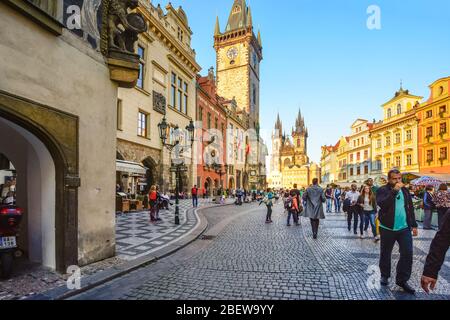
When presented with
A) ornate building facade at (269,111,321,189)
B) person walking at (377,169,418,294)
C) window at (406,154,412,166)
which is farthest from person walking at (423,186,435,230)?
ornate building facade at (269,111,321,189)

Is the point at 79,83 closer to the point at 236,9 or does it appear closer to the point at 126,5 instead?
the point at 126,5

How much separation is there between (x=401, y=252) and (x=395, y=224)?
0.42 m

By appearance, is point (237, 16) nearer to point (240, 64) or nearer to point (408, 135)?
point (240, 64)

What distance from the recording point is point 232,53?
5359 cm

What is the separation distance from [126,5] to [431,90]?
131 feet

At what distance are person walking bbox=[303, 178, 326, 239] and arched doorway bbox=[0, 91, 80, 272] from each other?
21.8 feet

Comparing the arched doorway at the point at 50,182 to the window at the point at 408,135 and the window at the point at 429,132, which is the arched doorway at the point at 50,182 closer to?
the window at the point at 429,132

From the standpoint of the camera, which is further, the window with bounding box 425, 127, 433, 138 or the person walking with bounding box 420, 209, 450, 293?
the window with bounding box 425, 127, 433, 138

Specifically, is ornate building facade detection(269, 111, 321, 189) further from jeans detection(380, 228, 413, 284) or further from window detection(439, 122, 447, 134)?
jeans detection(380, 228, 413, 284)

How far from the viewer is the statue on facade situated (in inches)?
248

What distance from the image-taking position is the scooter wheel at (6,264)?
183 inches


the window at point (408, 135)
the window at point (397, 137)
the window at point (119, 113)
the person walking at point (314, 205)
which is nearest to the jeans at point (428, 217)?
the person walking at point (314, 205)

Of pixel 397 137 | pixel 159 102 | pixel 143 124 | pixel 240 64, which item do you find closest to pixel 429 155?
pixel 397 137

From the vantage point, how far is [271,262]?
593 centimetres
